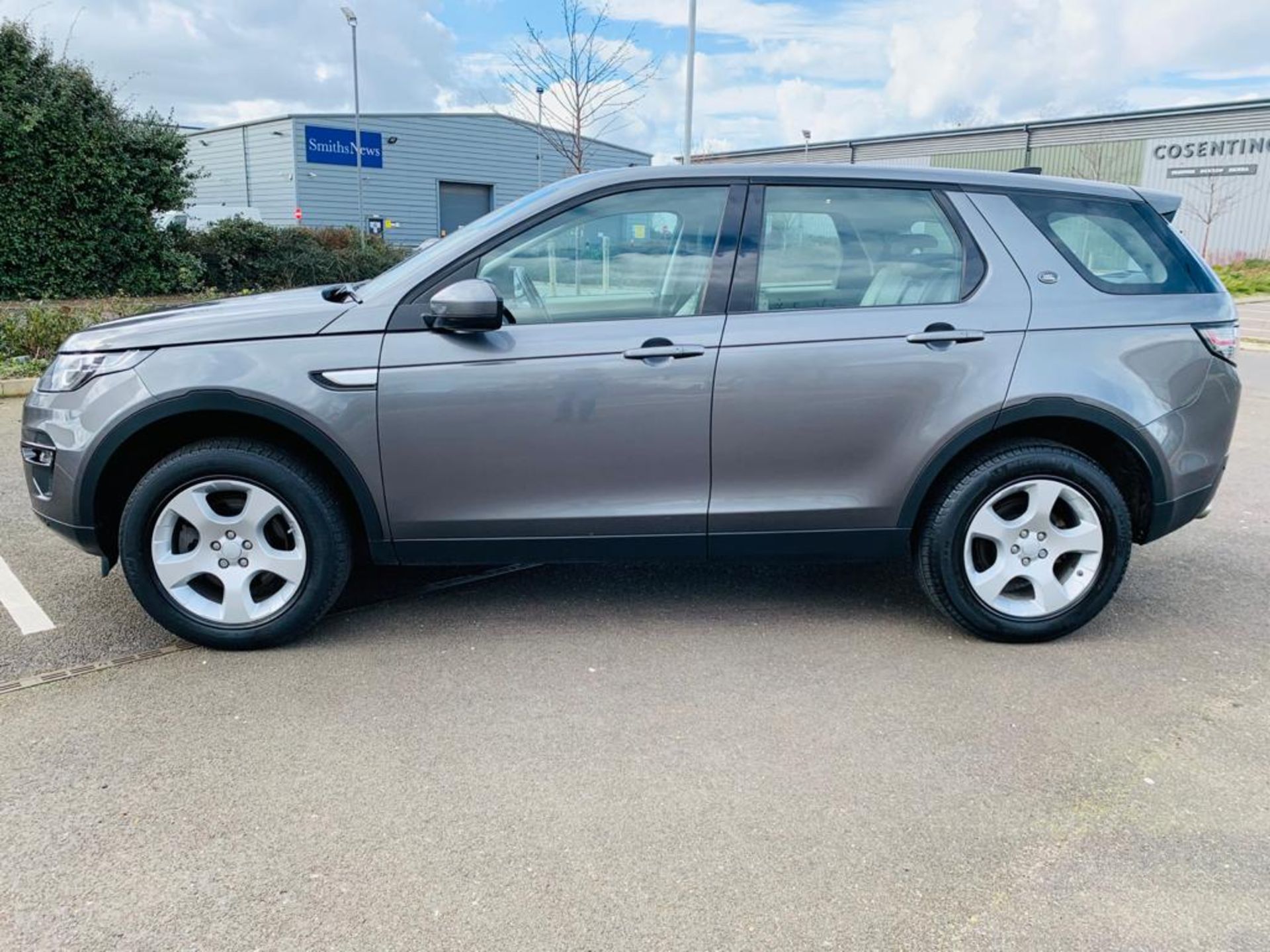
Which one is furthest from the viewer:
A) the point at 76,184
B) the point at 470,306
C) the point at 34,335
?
the point at 76,184

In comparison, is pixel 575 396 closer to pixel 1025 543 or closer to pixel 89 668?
pixel 1025 543

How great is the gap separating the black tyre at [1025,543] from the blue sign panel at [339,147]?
122ft

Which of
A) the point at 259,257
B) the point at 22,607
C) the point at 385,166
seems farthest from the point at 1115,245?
the point at 385,166

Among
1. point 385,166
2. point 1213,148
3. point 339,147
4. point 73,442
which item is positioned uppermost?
point 1213,148

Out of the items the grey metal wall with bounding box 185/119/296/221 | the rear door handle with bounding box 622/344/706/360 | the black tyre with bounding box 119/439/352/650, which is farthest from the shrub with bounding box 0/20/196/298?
the grey metal wall with bounding box 185/119/296/221

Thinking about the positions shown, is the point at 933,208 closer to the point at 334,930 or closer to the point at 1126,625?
the point at 1126,625

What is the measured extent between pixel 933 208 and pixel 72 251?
572 inches

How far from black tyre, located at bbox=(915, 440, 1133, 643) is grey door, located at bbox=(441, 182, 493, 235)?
3906 centimetres

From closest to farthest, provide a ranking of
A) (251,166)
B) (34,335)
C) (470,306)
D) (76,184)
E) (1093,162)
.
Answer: (470,306)
(34,335)
(76,184)
(1093,162)
(251,166)

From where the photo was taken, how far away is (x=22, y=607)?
403 centimetres

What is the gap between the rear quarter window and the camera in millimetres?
3742

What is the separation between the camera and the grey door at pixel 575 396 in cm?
347

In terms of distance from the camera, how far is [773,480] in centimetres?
363

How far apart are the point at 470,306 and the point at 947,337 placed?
1710 millimetres
